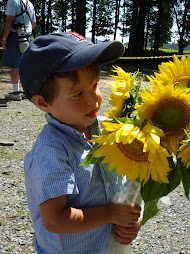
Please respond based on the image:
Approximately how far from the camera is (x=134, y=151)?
1031 millimetres

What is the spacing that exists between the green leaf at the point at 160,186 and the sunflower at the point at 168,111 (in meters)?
0.12

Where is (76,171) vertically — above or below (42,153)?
below

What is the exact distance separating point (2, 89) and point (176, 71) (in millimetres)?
7824

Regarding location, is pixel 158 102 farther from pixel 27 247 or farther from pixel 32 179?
pixel 27 247

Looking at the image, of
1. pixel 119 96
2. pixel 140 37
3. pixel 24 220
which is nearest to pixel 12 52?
pixel 24 220

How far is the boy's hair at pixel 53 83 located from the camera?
1330 mm

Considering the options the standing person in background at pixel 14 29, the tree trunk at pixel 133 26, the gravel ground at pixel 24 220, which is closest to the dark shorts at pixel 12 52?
the standing person in background at pixel 14 29

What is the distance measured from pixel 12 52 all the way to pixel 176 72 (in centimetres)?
596

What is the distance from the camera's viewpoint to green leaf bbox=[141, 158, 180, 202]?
1.09 metres

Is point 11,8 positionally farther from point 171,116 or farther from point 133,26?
point 133,26

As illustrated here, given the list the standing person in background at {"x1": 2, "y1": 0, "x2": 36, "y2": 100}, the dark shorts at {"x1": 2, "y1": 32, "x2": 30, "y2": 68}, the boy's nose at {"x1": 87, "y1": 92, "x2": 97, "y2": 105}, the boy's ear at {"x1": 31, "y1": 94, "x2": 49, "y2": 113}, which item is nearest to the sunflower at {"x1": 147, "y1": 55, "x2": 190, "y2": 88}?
the boy's nose at {"x1": 87, "y1": 92, "x2": 97, "y2": 105}

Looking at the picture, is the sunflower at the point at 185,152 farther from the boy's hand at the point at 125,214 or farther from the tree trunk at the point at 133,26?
the tree trunk at the point at 133,26

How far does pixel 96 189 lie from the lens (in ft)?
4.83

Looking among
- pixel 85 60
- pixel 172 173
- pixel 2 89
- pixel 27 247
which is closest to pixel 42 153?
pixel 85 60
